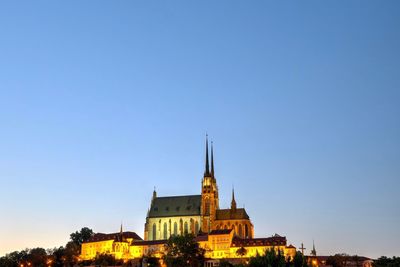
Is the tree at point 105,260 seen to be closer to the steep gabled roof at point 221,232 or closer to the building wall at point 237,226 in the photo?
the steep gabled roof at point 221,232

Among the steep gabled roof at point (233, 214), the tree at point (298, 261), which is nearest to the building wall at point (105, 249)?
the steep gabled roof at point (233, 214)

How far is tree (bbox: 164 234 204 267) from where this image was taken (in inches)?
5089

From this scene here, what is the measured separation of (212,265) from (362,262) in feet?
157

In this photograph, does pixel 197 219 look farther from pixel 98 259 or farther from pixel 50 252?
pixel 50 252

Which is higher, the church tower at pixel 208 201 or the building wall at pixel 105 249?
the church tower at pixel 208 201

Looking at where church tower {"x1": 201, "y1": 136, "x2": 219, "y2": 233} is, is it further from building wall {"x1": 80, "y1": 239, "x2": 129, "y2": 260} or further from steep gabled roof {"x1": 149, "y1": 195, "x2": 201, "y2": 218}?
building wall {"x1": 80, "y1": 239, "x2": 129, "y2": 260}

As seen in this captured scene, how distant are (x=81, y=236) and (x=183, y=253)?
60880mm

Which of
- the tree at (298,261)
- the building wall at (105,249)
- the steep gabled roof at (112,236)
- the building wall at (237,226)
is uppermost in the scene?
the building wall at (237,226)

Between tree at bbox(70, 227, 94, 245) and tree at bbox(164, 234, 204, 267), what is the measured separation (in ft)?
176

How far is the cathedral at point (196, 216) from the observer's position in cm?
16188

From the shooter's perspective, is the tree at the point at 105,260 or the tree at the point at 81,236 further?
the tree at the point at 81,236

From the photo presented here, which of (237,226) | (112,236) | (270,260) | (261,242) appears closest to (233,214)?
(237,226)

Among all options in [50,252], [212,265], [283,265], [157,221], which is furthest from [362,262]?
[283,265]

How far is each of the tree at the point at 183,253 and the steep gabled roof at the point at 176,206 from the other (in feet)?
105
